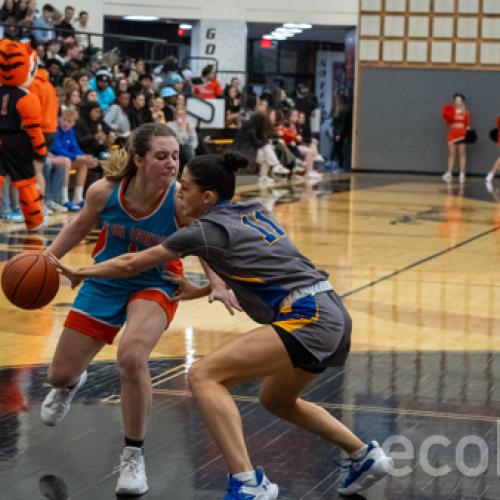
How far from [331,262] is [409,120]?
1841cm

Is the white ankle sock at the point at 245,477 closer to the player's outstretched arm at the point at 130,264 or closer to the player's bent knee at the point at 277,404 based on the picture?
the player's bent knee at the point at 277,404

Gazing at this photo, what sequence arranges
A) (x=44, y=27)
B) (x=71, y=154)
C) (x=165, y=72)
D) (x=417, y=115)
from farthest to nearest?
(x=417, y=115) < (x=165, y=72) < (x=44, y=27) < (x=71, y=154)

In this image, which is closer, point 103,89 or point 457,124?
point 103,89

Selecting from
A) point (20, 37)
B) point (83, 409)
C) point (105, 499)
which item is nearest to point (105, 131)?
point (20, 37)

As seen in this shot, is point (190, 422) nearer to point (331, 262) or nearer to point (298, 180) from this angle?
point (331, 262)

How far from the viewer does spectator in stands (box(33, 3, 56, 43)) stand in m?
21.5

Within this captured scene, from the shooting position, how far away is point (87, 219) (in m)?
5.67

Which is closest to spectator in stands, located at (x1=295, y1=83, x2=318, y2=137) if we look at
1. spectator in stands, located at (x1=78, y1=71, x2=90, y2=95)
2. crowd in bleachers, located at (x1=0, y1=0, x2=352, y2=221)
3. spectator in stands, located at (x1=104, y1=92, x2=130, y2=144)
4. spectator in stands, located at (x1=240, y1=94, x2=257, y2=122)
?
crowd in bleachers, located at (x1=0, y1=0, x2=352, y2=221)

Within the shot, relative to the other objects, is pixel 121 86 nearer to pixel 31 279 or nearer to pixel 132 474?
pixel 31 279

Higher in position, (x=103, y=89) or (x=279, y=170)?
(x=103, y=89)

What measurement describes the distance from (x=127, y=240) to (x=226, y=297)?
73 cm

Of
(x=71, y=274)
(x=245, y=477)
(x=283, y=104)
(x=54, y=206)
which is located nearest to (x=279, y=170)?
(x=283, y=104)

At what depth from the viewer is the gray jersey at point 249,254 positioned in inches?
187

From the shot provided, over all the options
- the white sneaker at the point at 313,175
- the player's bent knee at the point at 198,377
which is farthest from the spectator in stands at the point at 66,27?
the player's bent knee at the point at 198,377
